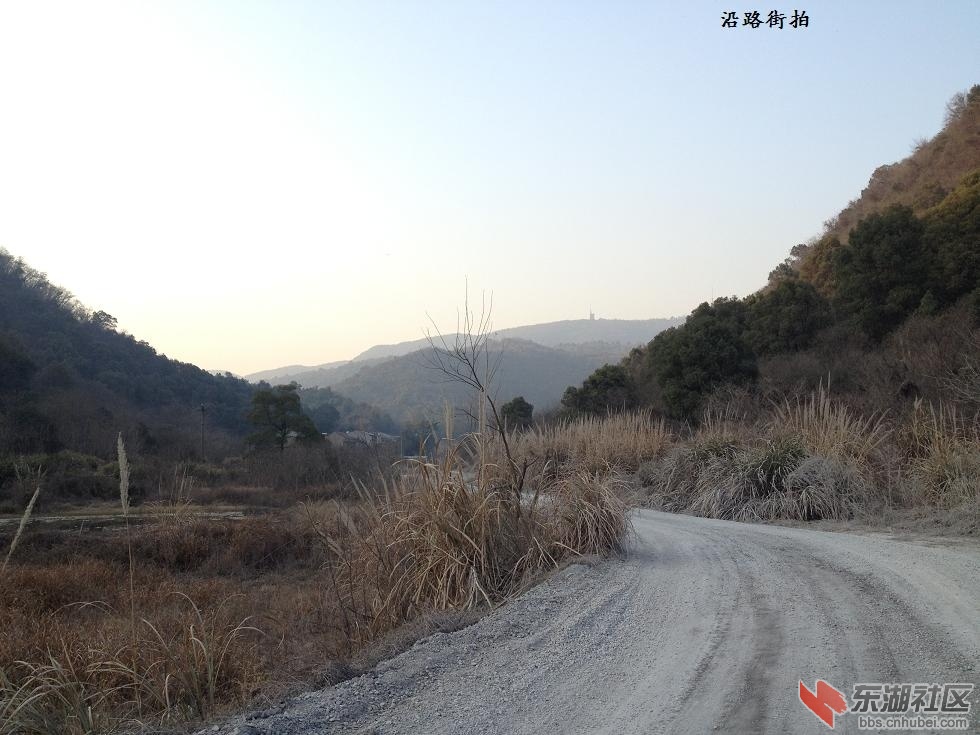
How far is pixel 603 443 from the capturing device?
65.3 ft

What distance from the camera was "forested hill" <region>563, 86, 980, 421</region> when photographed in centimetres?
2269

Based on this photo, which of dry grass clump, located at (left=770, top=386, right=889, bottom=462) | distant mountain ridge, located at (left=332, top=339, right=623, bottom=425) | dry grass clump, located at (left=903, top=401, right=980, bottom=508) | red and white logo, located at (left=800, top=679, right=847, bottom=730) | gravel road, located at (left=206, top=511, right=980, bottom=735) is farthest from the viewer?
distant mountain ridge, located at (left=332, top=339, right=623, bottom=425)

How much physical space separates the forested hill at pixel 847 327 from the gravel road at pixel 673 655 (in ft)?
41.3

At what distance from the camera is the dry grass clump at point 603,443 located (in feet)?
62.2

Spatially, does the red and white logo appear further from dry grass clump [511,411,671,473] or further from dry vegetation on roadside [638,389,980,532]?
dry grass clump [511,411,671,473]

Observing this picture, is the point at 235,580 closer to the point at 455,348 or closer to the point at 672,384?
the point at 455,348

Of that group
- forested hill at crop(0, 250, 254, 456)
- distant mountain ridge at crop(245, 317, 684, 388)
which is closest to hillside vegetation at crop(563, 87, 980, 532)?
forested hill at crop(0, 250, 254, 456)

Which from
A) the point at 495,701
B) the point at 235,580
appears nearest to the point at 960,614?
the point at 495,701

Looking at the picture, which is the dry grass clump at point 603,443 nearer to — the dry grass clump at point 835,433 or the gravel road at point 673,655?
the dry grass clump at point 835,433

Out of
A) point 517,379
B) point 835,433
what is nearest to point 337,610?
point 835,433

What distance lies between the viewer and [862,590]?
234 inches

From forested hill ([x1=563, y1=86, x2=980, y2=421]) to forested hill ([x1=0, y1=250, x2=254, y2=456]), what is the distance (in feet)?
87.0

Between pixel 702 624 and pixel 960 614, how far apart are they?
1696 mm

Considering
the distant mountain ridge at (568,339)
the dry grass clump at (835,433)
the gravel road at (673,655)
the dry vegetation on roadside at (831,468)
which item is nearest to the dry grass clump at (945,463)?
the dry vegetation on roadside at (831,468)
